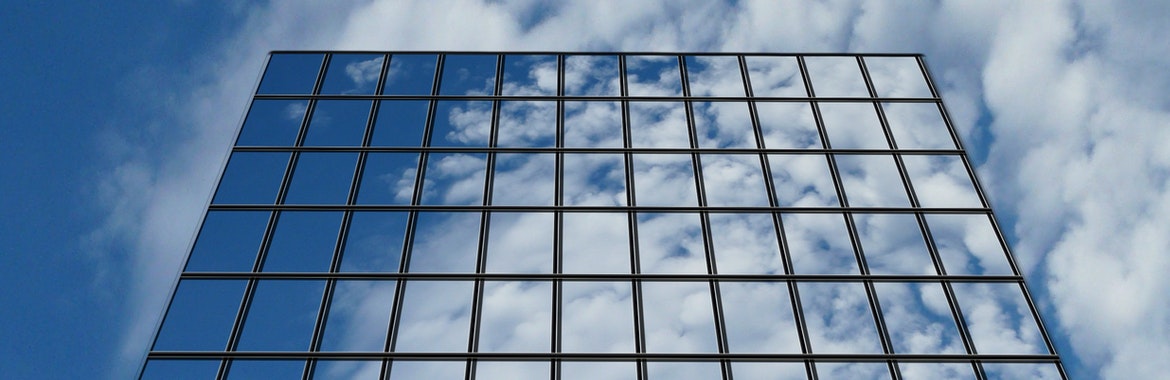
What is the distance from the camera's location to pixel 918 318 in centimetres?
2000

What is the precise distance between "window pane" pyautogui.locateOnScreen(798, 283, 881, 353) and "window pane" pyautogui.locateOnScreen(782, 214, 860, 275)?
1.63 ft

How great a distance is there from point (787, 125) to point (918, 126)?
355 centimetres

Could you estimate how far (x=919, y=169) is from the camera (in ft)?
79.0

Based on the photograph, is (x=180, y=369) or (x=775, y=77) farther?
(x=775, y=77)

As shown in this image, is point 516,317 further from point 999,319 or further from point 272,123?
point 999,319

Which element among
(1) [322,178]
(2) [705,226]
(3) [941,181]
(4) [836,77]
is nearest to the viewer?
(2) [705,226]

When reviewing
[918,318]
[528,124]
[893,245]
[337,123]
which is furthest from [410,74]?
[918,318]

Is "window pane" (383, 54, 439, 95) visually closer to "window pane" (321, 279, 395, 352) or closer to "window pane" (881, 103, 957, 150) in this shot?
"window pane" (321, 279, 395, 352)

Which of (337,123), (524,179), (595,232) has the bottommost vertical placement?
(595,232)

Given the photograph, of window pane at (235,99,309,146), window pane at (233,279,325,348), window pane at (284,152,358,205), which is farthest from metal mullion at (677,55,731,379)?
window pane at (235,99,309,146)

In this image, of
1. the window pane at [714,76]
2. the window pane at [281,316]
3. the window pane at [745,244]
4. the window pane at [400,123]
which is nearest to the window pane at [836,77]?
the window pane at [714,76]

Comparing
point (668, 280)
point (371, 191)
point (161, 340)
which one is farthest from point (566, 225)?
point (161, 340)

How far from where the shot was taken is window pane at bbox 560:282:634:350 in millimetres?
19109

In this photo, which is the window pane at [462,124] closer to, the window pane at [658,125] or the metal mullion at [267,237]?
the metal mullion at [267,237]
